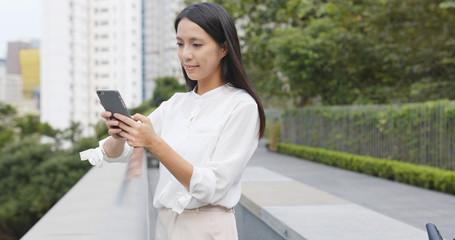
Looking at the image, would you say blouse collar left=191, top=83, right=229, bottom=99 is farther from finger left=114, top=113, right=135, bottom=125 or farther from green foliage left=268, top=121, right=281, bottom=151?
green foliage left=268, top=121, right=281, bottom=151

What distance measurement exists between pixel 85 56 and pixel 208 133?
87.3 metres

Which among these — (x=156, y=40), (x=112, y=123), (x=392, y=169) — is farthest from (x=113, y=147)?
(x=156, y=40)

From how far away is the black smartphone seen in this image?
1.33 metres

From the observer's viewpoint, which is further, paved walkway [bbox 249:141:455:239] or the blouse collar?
paved walkway [bbox 249:141:455:239]

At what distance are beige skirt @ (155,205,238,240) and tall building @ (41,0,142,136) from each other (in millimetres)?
76527

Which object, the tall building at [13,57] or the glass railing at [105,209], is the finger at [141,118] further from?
the tall building at [13,57]

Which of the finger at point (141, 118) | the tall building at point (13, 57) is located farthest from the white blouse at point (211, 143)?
the tall building at point (13, 57)

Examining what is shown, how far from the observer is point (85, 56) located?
83.9m

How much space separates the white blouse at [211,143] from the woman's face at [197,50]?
0.10m

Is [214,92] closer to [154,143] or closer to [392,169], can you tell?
[154,143]

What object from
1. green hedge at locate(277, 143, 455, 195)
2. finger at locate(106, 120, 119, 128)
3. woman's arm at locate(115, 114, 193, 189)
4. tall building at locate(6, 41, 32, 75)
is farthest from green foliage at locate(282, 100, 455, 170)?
tall building at locate(6, 41, 32, 75)

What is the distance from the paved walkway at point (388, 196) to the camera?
19.8 ft

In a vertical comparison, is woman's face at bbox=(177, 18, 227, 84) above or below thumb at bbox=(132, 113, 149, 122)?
above

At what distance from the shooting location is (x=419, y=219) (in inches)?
237
